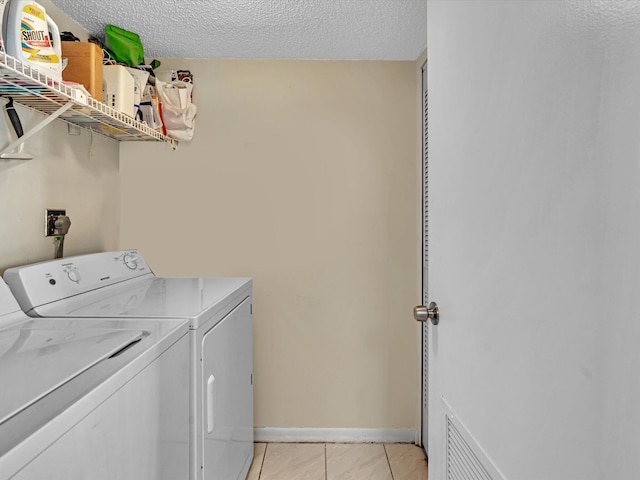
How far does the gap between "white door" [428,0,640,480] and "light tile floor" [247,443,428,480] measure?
1.36 metres

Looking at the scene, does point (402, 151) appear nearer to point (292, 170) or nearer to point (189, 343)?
point (292, 170)

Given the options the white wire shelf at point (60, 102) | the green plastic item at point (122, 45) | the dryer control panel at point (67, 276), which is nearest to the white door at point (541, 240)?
the white wire shelf at point (60, 102)

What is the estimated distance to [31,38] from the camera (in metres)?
1.40

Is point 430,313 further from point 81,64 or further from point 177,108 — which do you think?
point 177,108

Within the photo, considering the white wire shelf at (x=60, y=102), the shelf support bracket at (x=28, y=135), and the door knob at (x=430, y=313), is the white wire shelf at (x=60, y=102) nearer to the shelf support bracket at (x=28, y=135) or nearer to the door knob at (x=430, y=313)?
the shelf support bracket at (x=28, y=135)

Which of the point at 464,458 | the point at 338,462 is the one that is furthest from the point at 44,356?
the point at 338,462

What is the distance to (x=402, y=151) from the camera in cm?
264

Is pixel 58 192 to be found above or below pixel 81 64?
below

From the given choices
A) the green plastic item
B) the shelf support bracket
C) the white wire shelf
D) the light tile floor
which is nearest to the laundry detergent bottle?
the white wire shelf

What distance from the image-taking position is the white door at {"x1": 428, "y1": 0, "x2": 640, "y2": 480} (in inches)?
19.9

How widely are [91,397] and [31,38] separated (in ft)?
3.88

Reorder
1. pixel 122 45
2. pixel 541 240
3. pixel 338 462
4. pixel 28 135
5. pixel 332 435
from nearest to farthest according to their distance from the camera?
pixel 541 240 → pixel 28 135 → pixel 122 45 → pixel 338 462 → pixel 332 435

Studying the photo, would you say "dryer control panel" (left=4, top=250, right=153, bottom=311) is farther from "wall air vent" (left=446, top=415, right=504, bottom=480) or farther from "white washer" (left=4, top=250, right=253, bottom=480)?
"wall air vent" (left=446, top=415, right=504, bottom=480)

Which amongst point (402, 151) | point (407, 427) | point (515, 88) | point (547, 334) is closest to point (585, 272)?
point (547, 334)
